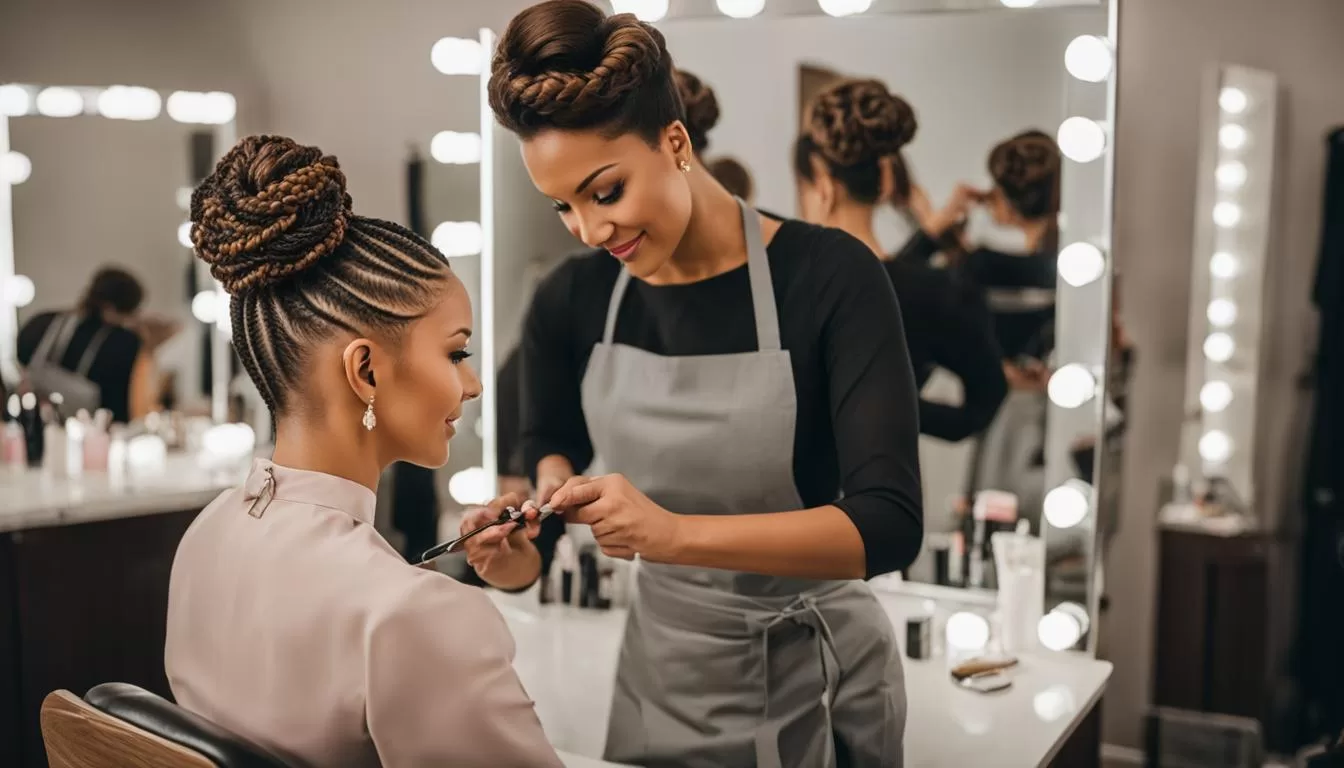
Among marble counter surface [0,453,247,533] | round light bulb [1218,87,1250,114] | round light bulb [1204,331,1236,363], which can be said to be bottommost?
marble counter surface [0,453,247,533]

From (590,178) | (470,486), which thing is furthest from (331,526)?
(470,486)

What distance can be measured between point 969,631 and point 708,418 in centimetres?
60

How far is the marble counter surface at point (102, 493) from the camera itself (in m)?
2.37

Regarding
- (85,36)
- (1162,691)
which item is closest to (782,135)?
(1162,691)

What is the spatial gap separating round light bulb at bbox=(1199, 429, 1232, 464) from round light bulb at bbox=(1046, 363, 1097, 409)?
93 cm

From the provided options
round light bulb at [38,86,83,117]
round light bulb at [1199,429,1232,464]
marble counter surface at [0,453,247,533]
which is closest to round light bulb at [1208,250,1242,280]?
round light bulb at [1199,429,1232,464]

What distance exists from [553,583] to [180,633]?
108 cm

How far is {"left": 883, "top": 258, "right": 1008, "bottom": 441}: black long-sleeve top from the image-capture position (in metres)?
1.74

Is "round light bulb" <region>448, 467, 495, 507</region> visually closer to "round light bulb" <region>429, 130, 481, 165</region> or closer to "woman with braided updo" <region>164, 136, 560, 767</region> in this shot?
"round light bulb" <region>429, 130, 481, 165</region>

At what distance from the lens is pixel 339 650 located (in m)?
0.91

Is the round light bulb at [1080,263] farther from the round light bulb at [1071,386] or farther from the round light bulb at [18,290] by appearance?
the round light bulb at [18,290]

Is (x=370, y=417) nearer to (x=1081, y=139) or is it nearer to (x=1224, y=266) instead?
(x=1081, y=139)

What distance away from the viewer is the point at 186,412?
3.03 m

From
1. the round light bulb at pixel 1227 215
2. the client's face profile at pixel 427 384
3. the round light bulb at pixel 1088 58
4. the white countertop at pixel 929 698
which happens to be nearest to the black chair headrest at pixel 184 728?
the client's face profile at pixel 427 384
